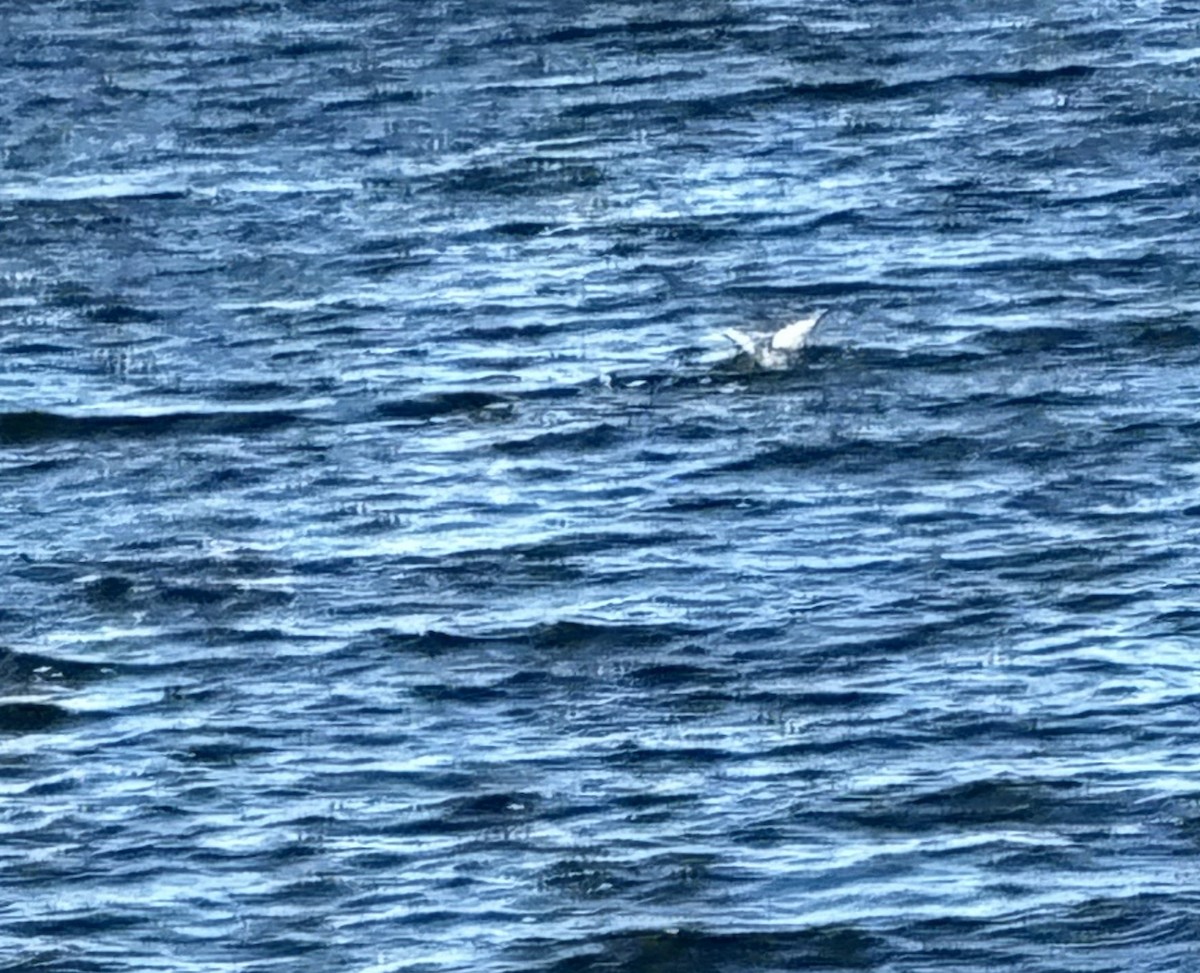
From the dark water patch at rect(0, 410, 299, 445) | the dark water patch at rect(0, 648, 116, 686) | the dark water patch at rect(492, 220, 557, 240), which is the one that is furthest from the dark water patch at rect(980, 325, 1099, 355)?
the dark water patch at rect(0, 648, 116, 686)

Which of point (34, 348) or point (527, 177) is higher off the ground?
point (527, 177)

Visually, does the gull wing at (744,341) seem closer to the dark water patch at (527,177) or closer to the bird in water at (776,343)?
the bird in water at (776,343)

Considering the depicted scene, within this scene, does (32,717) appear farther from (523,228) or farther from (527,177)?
(527,177)

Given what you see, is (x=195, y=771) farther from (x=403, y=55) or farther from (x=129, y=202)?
(x=403, y=55)

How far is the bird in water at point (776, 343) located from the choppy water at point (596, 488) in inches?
4.1

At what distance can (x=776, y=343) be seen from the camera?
1605 centimetres

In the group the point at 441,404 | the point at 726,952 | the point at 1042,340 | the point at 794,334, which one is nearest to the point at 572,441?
the point at 441,404

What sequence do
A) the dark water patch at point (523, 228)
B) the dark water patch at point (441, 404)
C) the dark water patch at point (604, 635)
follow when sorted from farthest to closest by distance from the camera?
the dark water patch at point (523, 228), the dark water patch at point (441, 404), the dark water patch at point (604, 635)

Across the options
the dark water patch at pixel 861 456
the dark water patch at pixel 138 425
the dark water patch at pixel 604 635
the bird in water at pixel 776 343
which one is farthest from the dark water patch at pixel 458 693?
the bird in water at pixel 776 343

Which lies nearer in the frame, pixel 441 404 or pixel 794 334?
pixel 441 404

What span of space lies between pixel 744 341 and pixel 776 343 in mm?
134

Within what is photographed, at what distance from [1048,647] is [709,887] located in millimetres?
1759

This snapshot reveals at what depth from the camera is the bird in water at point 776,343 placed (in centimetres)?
1595

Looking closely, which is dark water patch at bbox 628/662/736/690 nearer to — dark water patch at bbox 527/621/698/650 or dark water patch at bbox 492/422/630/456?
dark water patch at bbox 527/621/698/650
